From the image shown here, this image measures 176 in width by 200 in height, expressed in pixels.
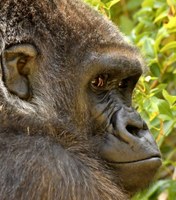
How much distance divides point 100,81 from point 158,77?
1192 millimetres

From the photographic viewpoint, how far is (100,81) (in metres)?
4.75

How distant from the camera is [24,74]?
455cm

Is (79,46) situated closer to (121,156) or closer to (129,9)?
(121,156)

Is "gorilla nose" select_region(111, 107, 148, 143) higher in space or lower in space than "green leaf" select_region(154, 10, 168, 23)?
lower

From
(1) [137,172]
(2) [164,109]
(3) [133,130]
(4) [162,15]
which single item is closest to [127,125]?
(3) [133,130]

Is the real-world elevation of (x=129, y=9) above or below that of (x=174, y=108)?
above

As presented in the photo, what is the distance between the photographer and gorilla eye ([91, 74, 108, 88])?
186 inches

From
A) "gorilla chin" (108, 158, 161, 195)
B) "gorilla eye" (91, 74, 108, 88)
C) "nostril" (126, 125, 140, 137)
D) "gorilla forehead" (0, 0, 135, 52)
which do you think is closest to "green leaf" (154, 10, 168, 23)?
"gorilla forehead" (0, 0, 135, 52)

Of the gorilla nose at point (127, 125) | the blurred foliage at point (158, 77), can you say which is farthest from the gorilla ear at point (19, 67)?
the blurred foliage at point (158, 77)

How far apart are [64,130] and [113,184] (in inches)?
14.1

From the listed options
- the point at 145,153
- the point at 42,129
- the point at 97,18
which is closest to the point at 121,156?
the point at 145,153

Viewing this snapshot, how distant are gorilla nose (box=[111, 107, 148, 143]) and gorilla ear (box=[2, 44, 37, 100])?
488 millimetres

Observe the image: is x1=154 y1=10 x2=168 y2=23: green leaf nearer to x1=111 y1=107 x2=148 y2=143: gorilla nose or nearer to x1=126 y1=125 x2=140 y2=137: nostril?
x1=111 y1=107 x2=148 y2=143: gorilla nose

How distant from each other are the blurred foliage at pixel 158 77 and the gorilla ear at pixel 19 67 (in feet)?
2.87
